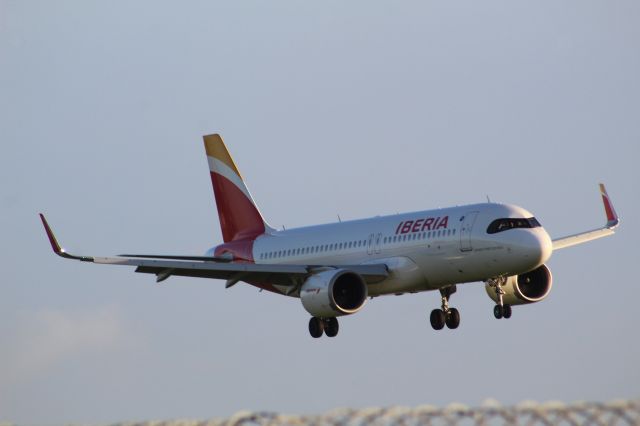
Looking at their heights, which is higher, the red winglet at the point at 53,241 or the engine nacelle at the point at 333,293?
the red winglet at the point at 53,241

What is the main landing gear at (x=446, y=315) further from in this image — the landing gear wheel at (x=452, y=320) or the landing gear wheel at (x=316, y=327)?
the landing gear wheel at (x=316, y=327)

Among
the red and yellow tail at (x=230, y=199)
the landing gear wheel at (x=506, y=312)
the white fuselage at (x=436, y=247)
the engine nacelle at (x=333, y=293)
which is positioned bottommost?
the landing gear wheel at (x=506, y=312)

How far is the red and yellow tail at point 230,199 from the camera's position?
68062 millimetres

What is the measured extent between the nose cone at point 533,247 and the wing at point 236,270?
6.35 m

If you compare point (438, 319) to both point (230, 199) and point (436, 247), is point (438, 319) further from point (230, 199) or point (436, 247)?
point (230, 199)

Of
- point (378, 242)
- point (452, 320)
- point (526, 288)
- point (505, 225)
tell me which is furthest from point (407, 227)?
point (526, 288)

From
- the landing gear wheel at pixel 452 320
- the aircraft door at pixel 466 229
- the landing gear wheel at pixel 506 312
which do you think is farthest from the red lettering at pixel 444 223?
the landing gear wheel at pixel 452 320

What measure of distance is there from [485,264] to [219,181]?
867 inches

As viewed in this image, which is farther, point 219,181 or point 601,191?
point 219,181

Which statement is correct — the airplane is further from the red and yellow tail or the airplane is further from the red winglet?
the red and yellow tail

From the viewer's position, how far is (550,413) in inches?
777

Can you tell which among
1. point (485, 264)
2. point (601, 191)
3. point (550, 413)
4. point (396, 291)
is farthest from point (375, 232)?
point (550, 413)

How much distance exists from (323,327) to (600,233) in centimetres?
1513

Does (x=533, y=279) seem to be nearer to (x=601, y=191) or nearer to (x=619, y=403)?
(x=601, y=191)
